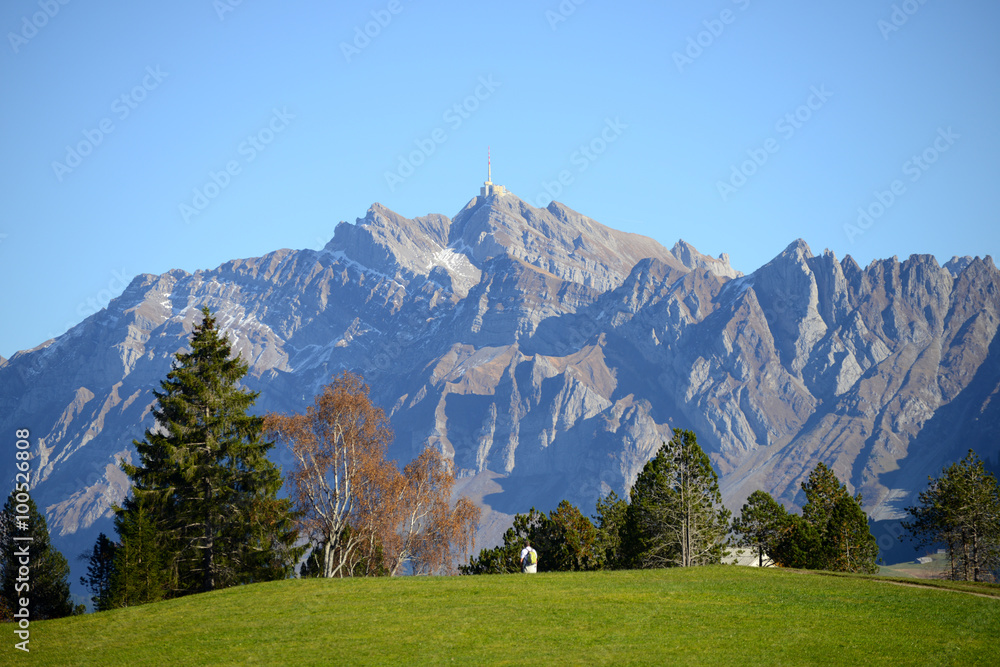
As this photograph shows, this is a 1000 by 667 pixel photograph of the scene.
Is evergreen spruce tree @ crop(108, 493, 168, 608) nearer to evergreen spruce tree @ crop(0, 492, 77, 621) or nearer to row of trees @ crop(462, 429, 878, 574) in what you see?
evergreen spruce tree @ crop(0, 492, 77, 621)

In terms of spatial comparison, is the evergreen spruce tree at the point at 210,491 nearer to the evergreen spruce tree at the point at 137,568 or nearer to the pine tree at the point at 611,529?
the evergreen spruce tree at the point at 137,568

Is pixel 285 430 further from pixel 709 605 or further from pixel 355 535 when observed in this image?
pixel 709 605

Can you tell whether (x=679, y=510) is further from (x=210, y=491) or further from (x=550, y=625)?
(x=550, y=625)

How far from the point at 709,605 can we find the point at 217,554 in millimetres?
30497

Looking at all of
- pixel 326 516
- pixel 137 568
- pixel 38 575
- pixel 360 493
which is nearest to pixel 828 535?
pixel 360 493

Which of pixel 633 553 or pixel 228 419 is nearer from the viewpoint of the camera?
pixel 228 419

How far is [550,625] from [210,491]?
28530 mm

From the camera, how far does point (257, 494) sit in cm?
5241

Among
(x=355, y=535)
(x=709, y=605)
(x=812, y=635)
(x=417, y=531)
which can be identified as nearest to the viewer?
(x=812, y=635)

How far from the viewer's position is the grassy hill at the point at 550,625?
88.5 ft

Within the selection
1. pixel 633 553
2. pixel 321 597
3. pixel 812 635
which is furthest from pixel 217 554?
pixel 812 635

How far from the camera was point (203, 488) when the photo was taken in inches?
2063

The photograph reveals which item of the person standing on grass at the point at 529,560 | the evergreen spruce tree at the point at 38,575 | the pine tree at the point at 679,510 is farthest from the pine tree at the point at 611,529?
the evergreen spruce tree at the point at 38,575

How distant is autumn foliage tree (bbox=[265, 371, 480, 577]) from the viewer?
5538 cm
